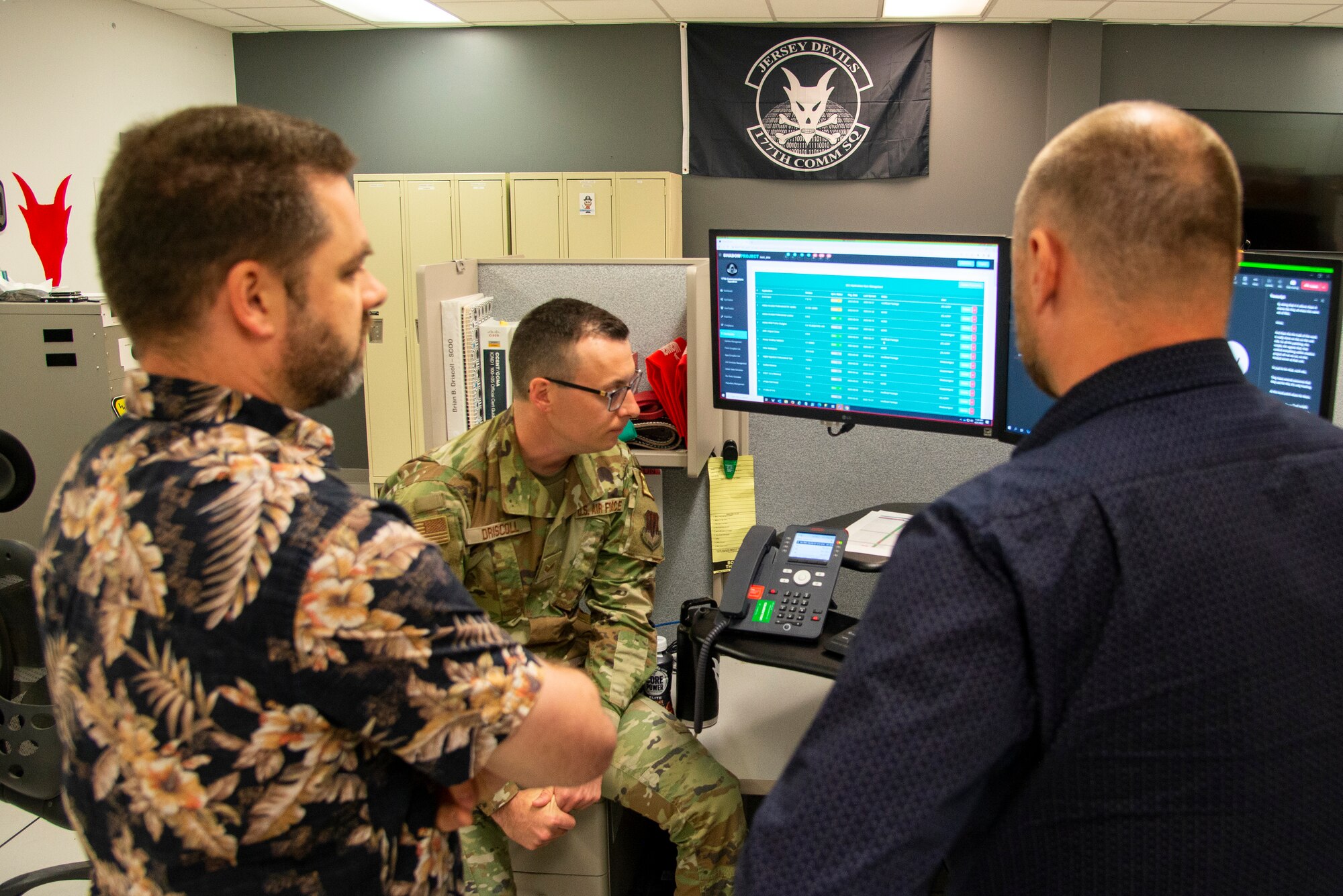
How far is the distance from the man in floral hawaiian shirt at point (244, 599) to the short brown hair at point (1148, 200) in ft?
1.80

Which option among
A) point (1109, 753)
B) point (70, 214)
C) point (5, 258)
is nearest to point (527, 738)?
point (1109, 753)

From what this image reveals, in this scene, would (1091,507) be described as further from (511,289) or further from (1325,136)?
(1325,136)

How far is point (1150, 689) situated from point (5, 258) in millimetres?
4859

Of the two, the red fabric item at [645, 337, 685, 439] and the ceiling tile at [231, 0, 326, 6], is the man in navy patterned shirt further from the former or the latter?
the ceiling tile at [231, 0, 326, 6]

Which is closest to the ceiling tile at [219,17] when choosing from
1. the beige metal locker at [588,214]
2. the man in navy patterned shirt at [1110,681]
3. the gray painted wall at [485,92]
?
the gray painted wall at [485,92]

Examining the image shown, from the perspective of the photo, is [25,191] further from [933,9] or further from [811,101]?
[933,9]

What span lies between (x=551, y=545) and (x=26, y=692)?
3.11 ft

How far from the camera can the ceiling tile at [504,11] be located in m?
5.15

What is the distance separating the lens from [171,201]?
75 cm

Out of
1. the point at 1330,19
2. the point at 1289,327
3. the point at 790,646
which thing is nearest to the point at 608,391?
the point at 790,646

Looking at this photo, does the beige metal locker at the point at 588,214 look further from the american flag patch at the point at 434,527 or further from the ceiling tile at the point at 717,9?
the american flag patch at the point at 434,527

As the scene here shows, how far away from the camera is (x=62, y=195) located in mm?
4508

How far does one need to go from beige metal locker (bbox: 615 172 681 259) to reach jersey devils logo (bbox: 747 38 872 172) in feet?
2.43

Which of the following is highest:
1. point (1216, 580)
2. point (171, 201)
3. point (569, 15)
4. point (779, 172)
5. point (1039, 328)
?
point (569, 15)
